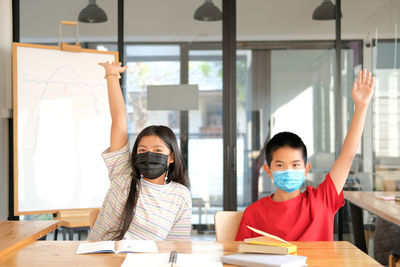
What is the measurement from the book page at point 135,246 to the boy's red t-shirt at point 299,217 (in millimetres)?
512

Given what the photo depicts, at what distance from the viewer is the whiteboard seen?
377 cm

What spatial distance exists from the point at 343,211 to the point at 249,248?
9.51 feet

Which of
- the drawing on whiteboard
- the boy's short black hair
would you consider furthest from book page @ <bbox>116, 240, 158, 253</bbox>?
the drawing on whiteboard

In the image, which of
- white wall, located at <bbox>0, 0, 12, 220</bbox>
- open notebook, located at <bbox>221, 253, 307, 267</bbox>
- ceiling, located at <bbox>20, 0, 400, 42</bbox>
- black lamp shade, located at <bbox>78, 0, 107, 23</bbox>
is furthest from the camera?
black lamp shade, located at <bbox>78, 0, 107, 23</bbox>

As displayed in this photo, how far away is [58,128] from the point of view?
3865 mm

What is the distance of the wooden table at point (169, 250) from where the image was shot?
1523 millimetres

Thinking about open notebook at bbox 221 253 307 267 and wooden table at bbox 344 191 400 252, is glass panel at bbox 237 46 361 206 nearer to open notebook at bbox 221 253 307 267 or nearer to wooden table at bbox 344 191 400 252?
wooden table at bbox 344 191 400 252

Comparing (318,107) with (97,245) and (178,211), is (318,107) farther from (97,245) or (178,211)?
(97,245)

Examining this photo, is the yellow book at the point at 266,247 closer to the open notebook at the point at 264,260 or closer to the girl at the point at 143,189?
the open notebook at the point at 264,260

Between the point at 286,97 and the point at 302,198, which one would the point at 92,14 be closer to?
the point at 286,97

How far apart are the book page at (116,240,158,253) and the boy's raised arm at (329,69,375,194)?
894 millimetres

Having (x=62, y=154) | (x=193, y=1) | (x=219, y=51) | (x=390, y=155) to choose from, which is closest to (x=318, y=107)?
(x=390, y=155)

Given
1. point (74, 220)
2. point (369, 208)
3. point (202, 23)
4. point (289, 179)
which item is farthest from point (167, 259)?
point (202, 23)

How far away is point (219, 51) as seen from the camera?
425 centimetres
